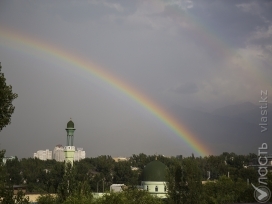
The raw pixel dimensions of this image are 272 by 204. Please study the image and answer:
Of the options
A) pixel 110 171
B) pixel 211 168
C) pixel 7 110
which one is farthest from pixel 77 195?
pixel 211 168

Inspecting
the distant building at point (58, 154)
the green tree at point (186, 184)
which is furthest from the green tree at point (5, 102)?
the distant building at point (58, 154)

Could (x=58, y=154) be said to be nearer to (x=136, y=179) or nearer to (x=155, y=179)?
(x=136, y=179)

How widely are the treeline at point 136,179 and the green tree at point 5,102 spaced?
2760 mm

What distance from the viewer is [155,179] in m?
60.2

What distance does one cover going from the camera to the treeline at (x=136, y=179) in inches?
1508

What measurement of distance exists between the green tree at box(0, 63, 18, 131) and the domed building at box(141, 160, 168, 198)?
112 ft

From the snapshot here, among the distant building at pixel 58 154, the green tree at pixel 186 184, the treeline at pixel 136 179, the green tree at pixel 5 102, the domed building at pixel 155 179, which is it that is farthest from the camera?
the distant building at pixel 58 154

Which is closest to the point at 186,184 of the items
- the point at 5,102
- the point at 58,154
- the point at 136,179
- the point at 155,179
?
the point at 155,179

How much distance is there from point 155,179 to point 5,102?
35.2 meters

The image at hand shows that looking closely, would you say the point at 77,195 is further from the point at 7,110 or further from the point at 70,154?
the point at 70,154

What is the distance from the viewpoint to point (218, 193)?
57.9 meters

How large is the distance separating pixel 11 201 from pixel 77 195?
21.4 feet

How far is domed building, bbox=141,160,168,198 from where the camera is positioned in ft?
196

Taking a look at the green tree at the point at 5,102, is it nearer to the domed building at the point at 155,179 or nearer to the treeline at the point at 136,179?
the treeline at the point at 136,179
